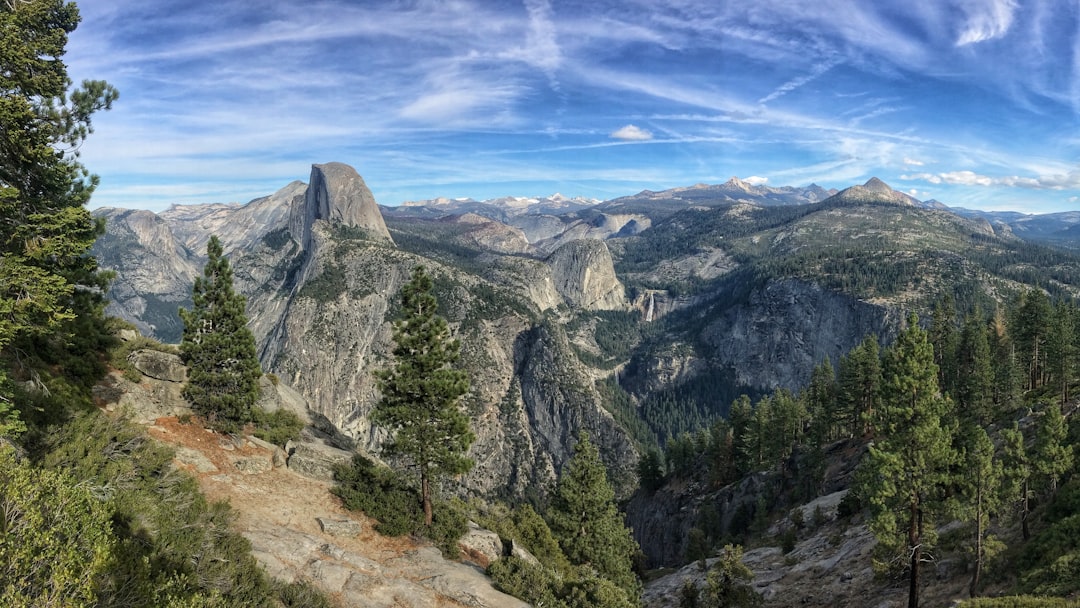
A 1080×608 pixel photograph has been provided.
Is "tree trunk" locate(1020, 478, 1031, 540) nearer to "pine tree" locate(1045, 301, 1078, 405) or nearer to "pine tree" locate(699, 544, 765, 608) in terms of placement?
"pine tree" locate(699, 544, 765, 608)

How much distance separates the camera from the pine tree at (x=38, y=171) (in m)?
15.5

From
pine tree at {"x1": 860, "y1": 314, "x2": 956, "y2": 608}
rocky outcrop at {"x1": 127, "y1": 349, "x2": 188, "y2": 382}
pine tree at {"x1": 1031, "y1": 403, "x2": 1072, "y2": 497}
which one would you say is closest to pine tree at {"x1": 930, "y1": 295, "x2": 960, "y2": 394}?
pine tree at {"x1": 1031, "y1": 403, "x2": 1072, "y2": 497}

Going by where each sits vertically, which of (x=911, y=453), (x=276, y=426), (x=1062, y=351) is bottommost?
(x=276, y=426)

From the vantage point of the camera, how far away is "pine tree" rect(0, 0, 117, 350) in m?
15.5

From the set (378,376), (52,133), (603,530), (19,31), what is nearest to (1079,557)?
(603,530)

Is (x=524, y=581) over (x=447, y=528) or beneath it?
beneath

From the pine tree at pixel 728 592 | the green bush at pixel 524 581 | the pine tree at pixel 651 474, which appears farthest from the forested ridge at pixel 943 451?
A: the green bush at pixel 524 581

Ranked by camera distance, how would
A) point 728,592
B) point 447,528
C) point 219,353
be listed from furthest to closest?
point 728,592 → point 219,353 → point 447,528

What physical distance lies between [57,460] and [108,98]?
13216mm

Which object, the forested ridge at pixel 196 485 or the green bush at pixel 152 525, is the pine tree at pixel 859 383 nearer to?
the forested ridge at pixel 196 485

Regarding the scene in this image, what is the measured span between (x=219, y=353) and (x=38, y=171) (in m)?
15.9

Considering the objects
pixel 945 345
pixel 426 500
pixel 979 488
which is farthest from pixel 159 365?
pixel 945 345

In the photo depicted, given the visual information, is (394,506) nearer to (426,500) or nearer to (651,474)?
(426,500)

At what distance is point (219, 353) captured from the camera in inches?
1259
